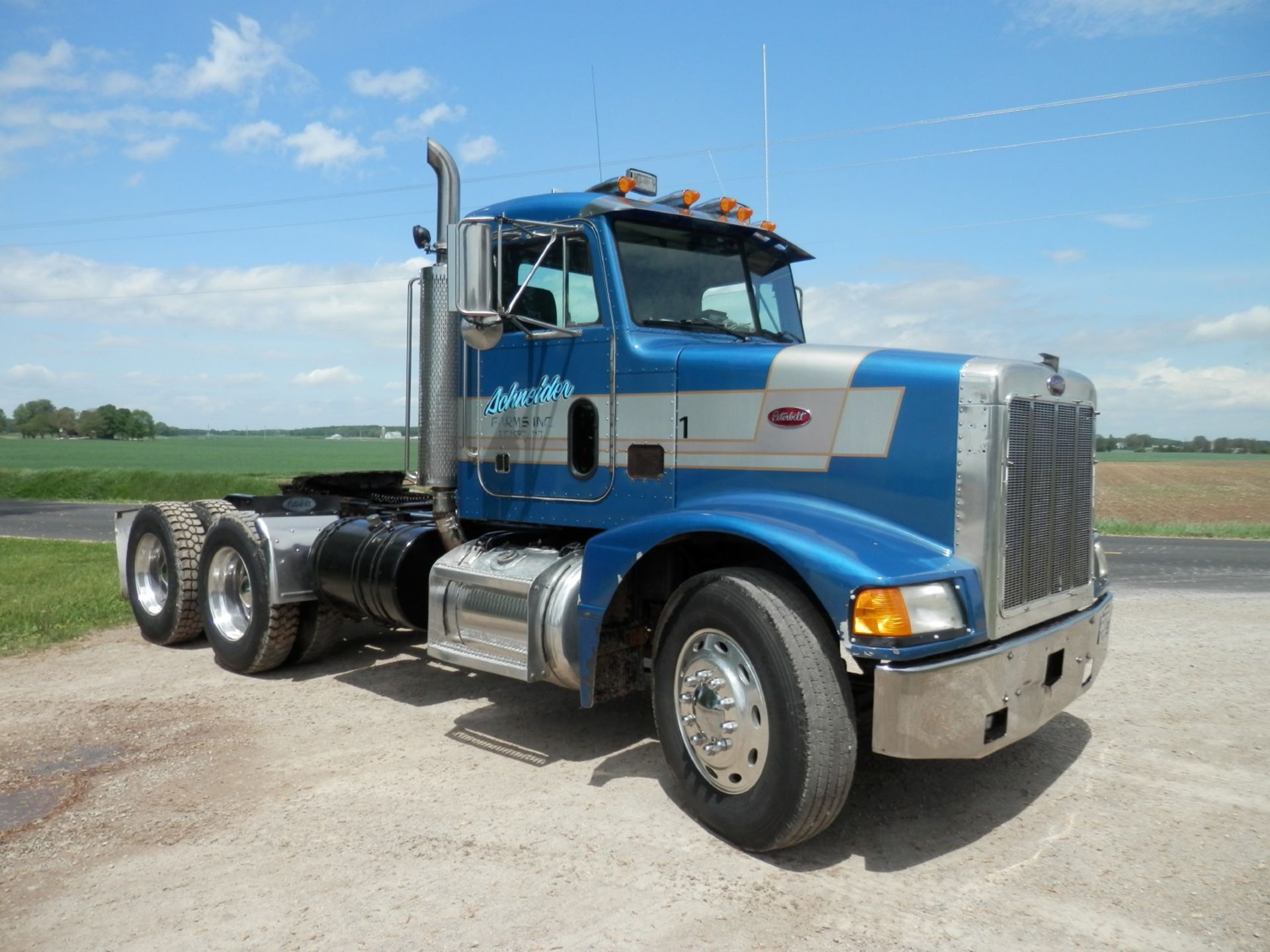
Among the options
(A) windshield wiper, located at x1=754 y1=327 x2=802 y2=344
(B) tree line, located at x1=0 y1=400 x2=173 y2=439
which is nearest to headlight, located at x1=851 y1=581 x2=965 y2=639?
(A) windshield wiper, located at x1=754 y1=327 x2=802 y2=344

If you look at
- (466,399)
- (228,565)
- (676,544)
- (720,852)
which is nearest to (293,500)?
(228,565)

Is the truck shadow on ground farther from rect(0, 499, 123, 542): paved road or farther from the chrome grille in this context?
rect(0, 499, 123, 542): paved road

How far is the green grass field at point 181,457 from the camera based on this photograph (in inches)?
1983

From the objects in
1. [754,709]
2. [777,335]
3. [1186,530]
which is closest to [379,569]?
[777,335]

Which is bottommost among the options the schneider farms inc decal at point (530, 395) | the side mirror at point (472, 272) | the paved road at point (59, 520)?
the paved road at point (59, 520)

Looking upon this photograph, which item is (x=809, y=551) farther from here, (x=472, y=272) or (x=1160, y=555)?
(x=1160, y=555)

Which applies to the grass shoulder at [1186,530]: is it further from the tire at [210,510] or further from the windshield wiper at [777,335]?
the tire at [210,510]

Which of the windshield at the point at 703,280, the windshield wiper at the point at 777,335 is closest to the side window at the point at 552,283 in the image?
the windshield at the point at 703,280

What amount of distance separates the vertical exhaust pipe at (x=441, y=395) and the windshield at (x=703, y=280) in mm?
1487

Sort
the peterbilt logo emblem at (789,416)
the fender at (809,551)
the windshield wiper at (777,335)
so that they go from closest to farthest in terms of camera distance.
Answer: the fender at (809,551) → the peterbilt logo emblem at (789,416) → the windshield wiper at (777,335)

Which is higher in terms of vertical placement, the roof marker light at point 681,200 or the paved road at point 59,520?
the roof marker light at point 681,200

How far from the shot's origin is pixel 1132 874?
3.91m

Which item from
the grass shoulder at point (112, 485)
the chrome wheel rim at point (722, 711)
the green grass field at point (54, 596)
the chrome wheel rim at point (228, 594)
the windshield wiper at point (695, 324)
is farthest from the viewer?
the grass shoulder at point (112, 485)

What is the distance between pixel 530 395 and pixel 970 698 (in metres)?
3.06
